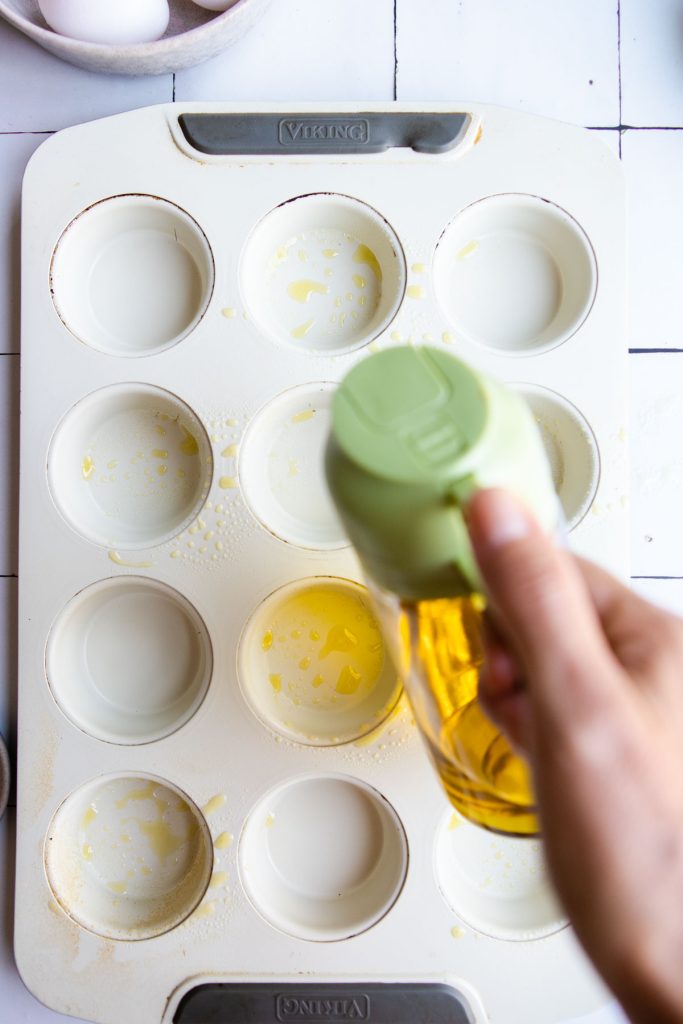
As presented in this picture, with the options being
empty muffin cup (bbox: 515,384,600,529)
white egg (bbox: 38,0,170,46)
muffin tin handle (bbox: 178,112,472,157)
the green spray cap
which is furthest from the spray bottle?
white egg (bbox: 38,0,170,46)

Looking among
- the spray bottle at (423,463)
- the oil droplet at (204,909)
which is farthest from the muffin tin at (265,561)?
the spray bottle at (423,463)

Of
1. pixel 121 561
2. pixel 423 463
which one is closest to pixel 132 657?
pixel 121 561

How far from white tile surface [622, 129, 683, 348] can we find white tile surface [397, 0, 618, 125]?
7 cm

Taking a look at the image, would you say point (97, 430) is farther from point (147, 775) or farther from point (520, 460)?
point (520, 460)

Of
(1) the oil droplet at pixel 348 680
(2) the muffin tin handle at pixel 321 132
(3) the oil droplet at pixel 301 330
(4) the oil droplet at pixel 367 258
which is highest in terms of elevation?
(2) the muffin tin handle at pixel 321 132

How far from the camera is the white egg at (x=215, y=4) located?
2.25ft

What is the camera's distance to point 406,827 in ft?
2.18

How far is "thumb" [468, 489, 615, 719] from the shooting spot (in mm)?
363

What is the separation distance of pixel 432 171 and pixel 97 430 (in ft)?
1.12

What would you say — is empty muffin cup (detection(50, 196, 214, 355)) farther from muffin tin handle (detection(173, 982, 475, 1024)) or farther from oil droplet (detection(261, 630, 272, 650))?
muffin tin handle (detection(173, 982, 475, 1024))

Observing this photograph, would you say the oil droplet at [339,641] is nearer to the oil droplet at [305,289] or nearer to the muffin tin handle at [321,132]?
the oil droplet at [305,289]

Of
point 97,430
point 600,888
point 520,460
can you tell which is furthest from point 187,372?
point 600,888

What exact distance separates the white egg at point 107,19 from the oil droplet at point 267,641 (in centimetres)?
48

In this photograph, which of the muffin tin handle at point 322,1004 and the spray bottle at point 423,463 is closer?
the spray bottle at point 423,463
